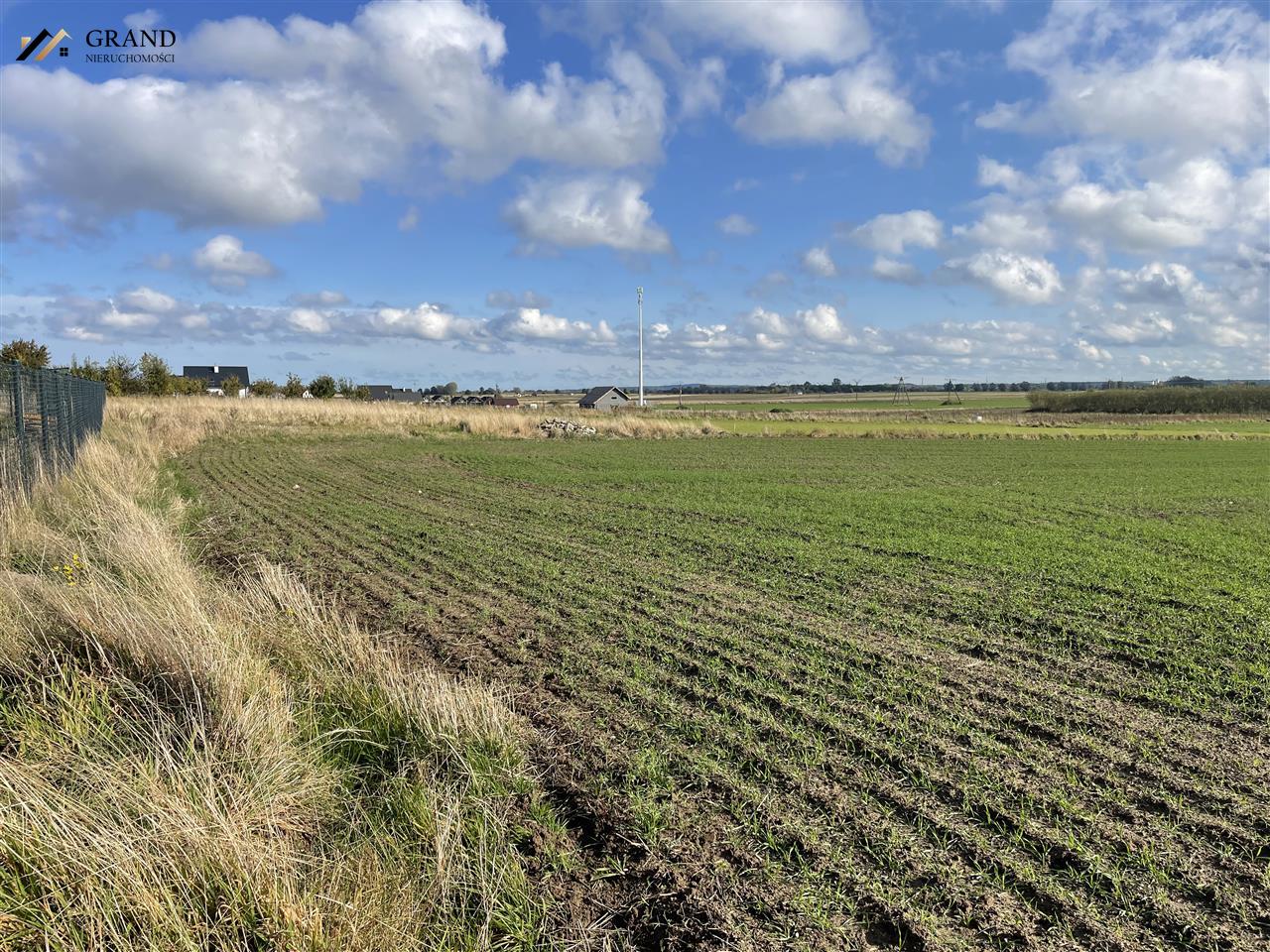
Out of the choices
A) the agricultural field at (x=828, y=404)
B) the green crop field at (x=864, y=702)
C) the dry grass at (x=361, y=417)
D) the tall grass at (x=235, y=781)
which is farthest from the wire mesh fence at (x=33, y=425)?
the agricultural field at (x=828, y=404)

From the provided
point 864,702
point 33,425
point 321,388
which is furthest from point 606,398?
point 864,702

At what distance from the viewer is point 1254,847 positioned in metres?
3.52

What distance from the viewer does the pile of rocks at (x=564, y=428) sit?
1693 inches

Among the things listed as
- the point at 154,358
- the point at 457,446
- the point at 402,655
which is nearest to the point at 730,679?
the point at 402,655

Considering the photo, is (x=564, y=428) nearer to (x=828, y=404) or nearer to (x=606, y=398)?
(x=606, y=398)

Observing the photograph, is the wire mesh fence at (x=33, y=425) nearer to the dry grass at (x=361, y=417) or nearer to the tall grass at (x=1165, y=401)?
the dry grass at (x=361, y=417)

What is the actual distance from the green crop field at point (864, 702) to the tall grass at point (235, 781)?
0.46 meters

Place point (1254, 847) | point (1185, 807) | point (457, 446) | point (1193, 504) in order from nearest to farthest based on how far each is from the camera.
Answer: point (1254, 847)
point (1185, 807)
point (1193, 504)
point (457, 446)

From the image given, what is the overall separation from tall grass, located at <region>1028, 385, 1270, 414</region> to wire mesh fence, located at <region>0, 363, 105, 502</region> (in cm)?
10306

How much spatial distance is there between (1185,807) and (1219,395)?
352ft

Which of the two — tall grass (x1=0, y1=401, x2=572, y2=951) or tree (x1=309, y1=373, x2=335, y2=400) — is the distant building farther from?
tall grass (x1=0, y1=401, x2=572, y2=951)

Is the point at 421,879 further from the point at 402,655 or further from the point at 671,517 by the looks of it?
the point at 671,517

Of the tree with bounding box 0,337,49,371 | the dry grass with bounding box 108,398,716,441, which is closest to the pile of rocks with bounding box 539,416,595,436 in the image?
the dry grass with bounding box 108,398,716,441

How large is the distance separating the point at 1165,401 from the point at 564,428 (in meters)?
83.8
